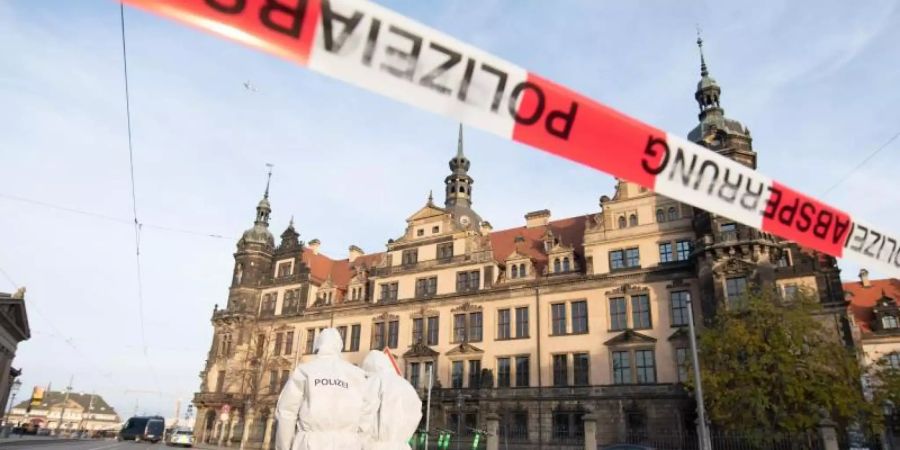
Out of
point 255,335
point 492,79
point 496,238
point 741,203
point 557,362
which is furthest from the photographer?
point 255,335

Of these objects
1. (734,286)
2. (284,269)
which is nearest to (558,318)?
(734,286)

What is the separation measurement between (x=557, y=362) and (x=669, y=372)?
6419mm

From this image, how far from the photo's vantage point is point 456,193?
47.5 m

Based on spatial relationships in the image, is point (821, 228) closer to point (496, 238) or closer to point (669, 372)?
point (669, 372)

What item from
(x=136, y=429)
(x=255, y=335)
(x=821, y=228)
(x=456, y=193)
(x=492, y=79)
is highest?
(x=456, y=193)

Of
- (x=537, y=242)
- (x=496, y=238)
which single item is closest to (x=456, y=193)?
(x=496, y=238)

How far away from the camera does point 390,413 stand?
7.48 metres

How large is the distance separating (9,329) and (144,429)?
15.7 m

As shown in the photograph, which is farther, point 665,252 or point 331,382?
point 665,252

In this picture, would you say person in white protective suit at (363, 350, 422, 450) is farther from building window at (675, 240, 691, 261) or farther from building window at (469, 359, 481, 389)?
building window at (469, 359, 481, 389)

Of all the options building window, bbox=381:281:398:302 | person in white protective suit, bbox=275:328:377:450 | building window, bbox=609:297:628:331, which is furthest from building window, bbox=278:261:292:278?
person in white protective suit, bbox=275:328:377:450

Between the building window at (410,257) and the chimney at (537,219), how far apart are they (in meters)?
8.87

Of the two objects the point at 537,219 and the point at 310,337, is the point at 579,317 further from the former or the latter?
the point at 310,337

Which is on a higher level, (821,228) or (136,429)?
(821,228)
